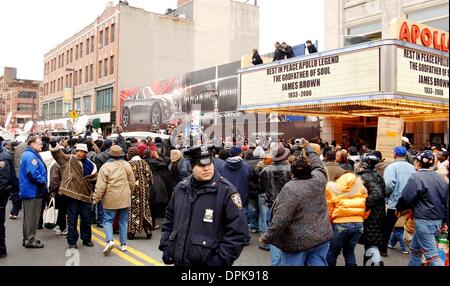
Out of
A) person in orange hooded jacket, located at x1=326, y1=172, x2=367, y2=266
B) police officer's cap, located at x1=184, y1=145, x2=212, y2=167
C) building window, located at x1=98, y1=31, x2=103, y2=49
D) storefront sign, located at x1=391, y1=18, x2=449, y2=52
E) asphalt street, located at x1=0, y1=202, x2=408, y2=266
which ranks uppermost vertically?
building window, located at x1=98, y1=31, x2=103, y2=49

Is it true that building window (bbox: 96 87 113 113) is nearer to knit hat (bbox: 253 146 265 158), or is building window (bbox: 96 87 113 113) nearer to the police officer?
knit hat (bbox: 253 146 265 158)

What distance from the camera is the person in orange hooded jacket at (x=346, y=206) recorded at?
17.6 ft

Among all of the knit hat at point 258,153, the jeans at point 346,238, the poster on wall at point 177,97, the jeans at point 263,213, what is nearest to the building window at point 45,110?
the poster on wall at point 177,97

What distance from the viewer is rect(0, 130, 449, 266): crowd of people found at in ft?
12.1

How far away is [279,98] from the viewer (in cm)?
1548

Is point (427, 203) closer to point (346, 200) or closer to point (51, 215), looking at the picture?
point (346, 200)

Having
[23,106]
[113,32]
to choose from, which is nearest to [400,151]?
[113,32]

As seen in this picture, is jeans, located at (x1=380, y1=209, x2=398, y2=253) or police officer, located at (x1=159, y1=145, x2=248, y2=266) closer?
police officer, located at (x1=159, y1=145, x2=248, y2=266)

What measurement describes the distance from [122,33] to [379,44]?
31.3 m

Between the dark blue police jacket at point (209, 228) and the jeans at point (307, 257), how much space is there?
3.42 ft

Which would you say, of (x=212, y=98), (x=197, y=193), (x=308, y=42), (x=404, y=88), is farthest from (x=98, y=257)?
(x=212, y=98)

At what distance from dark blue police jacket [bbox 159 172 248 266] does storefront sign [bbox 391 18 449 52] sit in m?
10.3

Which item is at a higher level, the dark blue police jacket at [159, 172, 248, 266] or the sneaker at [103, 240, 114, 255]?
the dark blue police jacket at [159, 172, 248, 266]

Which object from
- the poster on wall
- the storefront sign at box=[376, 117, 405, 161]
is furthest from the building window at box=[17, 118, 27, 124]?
the storefront sign at box=[376, 117, 405, 161]
